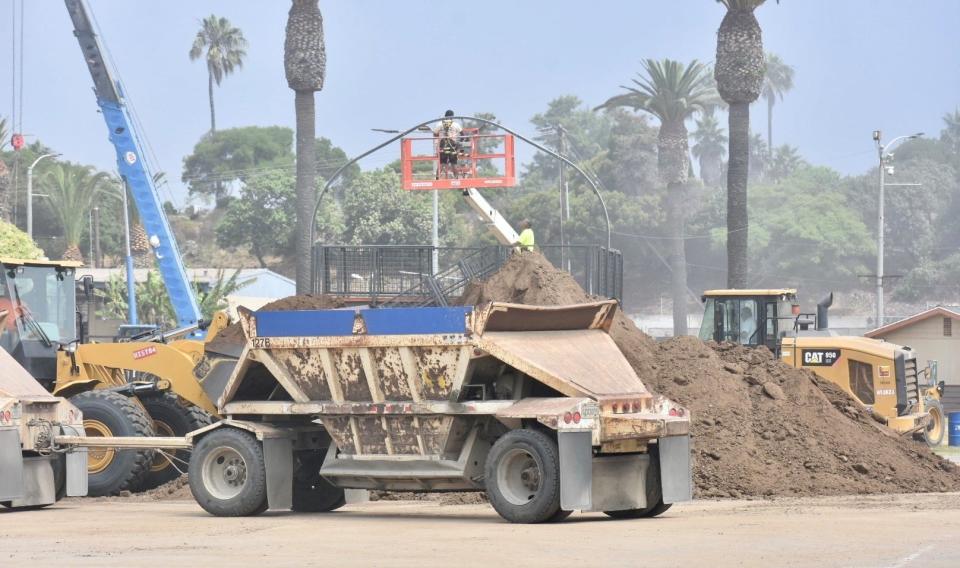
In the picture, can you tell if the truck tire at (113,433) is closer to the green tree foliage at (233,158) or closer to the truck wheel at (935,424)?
the truck wheel at (935,424)

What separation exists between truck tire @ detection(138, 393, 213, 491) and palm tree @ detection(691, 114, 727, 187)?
145705mm

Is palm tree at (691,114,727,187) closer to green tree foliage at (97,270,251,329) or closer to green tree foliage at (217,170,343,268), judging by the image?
green tree foliage at (217,170,343,268)

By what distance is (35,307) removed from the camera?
2102 cm

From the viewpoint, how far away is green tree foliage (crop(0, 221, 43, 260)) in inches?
2089

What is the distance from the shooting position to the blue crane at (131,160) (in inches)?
1303

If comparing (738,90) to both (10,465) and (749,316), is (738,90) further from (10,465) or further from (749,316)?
(10,465)

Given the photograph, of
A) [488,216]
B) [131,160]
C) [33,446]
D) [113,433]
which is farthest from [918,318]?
[33,446]

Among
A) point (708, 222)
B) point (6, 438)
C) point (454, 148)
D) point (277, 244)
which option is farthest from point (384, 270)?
point (708, 222)

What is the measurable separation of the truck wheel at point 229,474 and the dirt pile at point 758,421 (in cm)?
540

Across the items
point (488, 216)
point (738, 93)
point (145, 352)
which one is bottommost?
point (145, 352)

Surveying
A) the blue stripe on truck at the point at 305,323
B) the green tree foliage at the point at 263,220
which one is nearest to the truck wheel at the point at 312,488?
the blue stripe on truck at the point at 305,323

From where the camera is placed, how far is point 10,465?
17062mm

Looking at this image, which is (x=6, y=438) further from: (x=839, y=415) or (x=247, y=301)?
(x=247, y=301)

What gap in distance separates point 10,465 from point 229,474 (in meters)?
2.41
